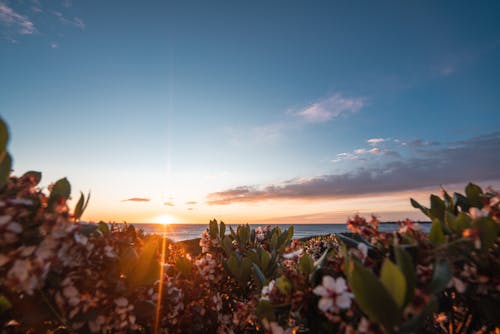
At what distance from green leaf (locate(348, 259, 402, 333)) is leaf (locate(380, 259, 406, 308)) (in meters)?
0.05

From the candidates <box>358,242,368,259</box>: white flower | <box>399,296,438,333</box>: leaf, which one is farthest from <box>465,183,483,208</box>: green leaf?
<box>399,296,438,333</box>: leaf

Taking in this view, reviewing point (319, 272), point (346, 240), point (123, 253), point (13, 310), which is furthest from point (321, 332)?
point (13, 310)

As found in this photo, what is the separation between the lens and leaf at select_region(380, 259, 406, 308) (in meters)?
1.33

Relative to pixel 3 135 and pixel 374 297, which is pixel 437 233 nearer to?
pixel 374 297

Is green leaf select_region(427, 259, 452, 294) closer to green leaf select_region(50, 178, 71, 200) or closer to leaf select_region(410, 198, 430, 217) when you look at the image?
leaf select_region(410, 198, 430, 217)

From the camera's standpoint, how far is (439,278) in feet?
4.60

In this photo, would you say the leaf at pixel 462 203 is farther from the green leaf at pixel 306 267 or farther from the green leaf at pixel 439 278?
the green leaf at pixel 306 267

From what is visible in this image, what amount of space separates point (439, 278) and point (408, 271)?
17 cm

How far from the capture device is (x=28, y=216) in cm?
181

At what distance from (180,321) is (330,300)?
1.59 m

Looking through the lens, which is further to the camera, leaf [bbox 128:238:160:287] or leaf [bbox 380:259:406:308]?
leaf [bbox 128:238:160:287]

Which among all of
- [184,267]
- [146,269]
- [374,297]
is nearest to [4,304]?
[146,269]

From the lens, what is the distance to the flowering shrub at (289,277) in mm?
1398

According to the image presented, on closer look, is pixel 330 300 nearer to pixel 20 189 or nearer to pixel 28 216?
pixel 28 216
